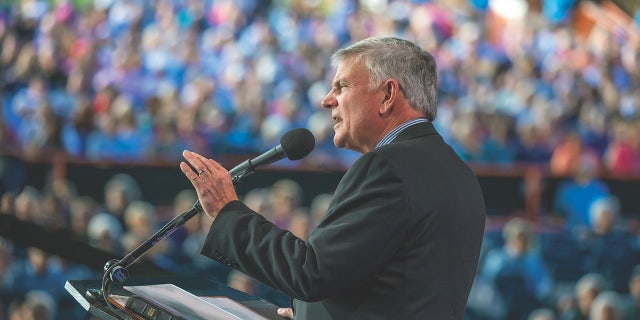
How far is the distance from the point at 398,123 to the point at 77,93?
6419 millimetres

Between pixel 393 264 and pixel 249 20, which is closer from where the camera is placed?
pixel 393 264

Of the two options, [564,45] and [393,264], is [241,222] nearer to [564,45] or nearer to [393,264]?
[393,264]

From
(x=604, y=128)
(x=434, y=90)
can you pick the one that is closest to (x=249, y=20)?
(x=604, y=128)

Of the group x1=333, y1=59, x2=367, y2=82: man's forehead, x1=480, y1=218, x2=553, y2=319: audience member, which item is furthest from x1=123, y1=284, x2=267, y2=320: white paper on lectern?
x1=480, y1=218, x2=553, y2=319: audience member

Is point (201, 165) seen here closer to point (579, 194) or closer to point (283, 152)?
point (283, 152)

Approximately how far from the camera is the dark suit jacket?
1728 mm

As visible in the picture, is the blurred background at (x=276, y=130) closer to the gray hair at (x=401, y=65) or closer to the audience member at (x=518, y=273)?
the audience member at (x=518, y=273)

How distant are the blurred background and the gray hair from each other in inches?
129

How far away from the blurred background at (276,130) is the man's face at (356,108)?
3232 millimetres

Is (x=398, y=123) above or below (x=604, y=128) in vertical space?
above

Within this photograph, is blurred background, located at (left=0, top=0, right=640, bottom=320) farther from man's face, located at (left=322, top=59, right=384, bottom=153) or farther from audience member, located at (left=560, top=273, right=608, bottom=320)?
man's face, located at (left=322, top=59, right=384, bottom=153)

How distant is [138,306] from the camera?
1.77 metres

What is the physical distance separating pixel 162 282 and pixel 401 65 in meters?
0.63

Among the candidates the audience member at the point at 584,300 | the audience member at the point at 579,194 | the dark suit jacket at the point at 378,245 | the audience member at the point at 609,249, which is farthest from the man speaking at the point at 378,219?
the audience member at the point at 579,194
